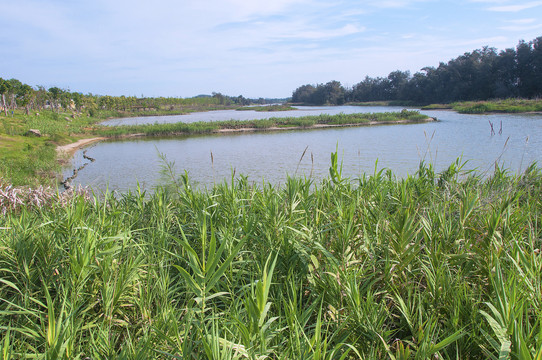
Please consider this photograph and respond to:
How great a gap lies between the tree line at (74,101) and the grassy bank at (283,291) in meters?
35.2

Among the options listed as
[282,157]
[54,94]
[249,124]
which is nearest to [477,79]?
[249,124]

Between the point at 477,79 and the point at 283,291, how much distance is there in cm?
6861

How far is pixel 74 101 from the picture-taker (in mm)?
53219

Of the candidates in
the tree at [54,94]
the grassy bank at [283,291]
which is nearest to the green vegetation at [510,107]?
the grassy bank at [283,291]

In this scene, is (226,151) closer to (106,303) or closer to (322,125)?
(322,125)

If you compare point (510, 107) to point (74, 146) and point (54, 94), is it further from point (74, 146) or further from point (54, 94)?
point (54, 94)

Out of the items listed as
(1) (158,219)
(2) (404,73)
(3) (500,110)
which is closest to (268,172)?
(1) (158,219)

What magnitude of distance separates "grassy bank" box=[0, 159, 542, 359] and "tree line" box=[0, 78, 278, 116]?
35.2m

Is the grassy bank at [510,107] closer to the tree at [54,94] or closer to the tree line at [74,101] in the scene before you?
the tree line at [74,101]

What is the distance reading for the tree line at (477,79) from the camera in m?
52.7

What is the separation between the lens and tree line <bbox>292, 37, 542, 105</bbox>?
173 feet

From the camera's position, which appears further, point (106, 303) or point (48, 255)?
point (48, 255)

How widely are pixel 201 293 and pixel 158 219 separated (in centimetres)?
224

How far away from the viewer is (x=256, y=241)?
3.04m
